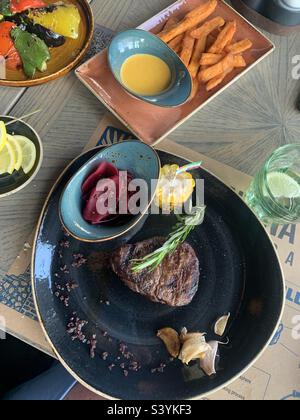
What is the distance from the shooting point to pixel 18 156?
0.97 m

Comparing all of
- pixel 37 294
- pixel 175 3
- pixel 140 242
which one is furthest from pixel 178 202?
pixel 175 3

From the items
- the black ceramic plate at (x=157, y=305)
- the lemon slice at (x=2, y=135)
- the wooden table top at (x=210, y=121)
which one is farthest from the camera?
the wooden table top at (x=210, y=121)

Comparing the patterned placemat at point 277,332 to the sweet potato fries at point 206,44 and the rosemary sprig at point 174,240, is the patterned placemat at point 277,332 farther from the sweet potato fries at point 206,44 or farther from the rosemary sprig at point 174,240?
the sweet potato fries at point 206,44

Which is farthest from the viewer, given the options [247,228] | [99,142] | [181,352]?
[99,142]

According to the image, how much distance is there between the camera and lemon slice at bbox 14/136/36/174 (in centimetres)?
98

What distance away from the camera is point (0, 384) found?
1121 mm

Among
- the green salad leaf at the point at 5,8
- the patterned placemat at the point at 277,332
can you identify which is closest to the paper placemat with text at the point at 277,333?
the patterned placemat at the point at 277,332

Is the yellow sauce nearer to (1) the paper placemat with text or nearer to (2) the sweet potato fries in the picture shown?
(2) the sweet potato fries

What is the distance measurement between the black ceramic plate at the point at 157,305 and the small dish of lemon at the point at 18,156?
0.27 ft

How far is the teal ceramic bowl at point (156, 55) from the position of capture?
104 cm

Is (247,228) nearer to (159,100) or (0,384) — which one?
(159,100)

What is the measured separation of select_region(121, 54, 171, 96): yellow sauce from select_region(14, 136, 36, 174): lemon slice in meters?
0.27

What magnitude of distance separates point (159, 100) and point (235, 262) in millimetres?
408

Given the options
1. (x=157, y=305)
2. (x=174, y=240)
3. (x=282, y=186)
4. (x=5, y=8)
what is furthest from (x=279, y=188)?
(x=5, y=8)
